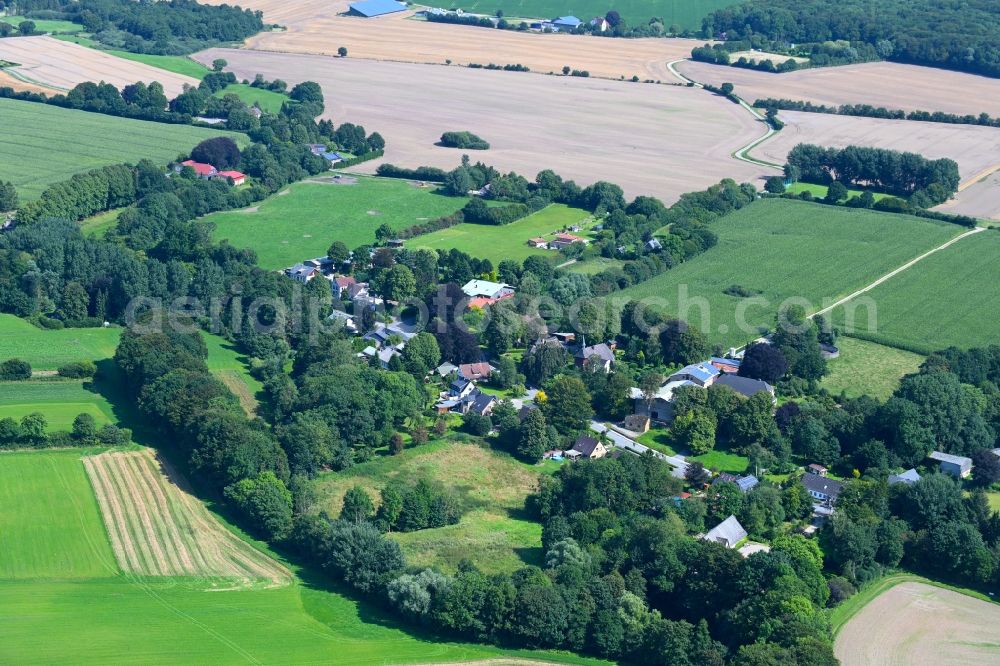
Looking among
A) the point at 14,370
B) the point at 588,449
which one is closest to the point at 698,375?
the point at 588,449

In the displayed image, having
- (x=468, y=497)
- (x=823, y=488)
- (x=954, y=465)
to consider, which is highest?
(x=954, y=465)

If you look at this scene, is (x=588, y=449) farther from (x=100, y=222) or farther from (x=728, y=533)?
(x=100, y=222)

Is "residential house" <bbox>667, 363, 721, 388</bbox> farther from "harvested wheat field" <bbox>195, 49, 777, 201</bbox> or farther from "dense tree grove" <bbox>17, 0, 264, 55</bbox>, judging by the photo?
"dense tree grove" <bbox>17, 0, 264, 55</bbox>

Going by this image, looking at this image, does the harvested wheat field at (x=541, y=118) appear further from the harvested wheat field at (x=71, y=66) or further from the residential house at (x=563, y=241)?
the residential house at (x=563, y=241)

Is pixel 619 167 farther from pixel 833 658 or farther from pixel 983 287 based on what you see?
pixel 833 658

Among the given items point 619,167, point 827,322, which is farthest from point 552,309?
point 619,167

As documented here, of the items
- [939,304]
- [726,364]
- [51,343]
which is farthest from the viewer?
[939,304]

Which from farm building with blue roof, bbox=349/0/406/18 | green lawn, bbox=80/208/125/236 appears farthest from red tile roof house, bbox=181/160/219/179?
farm building with blue roof, bbox=349/0/406/18
